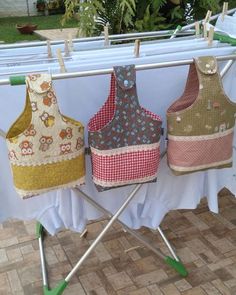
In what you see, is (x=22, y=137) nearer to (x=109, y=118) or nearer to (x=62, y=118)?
(x=62, y=118)

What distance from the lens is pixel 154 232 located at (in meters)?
2.58

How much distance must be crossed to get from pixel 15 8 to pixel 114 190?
46.3ft

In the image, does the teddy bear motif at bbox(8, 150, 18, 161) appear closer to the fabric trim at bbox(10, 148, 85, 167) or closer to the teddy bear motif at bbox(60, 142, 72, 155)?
the fabric trim at bbox(10, 148, 85, 167)

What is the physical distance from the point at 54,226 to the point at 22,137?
1.92ft

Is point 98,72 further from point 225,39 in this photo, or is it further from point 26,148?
point 225,39

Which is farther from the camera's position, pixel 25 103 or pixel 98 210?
pixel 98 210

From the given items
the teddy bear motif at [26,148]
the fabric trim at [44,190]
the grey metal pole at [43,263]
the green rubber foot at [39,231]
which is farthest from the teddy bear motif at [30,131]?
the green rubber foot at [39,231]

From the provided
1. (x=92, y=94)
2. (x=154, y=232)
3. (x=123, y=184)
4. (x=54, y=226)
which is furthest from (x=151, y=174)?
(x=154, y=232)

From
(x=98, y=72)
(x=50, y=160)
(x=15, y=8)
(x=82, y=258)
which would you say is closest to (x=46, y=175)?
(x=50, y=160)

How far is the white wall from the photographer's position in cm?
1442

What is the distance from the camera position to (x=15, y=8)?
14.6m

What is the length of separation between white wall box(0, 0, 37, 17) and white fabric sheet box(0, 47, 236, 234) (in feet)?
45.3

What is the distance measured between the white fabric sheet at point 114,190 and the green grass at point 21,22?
23.5 feet

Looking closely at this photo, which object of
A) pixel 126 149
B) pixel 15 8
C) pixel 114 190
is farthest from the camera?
pixel 15 8
